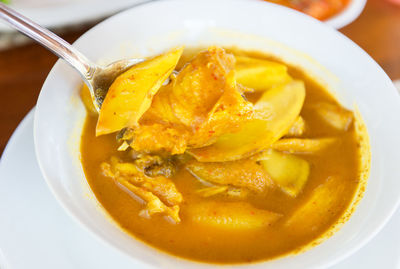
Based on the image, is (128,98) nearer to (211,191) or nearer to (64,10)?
(211,191)

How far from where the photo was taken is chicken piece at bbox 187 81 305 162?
175 cm

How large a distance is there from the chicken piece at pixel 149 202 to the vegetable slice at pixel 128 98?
0.16 m

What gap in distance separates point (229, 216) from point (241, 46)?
2.82 ft

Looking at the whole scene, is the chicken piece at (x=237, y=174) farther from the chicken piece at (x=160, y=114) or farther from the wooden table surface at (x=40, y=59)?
the wooden table surface at (x=40, y=59)

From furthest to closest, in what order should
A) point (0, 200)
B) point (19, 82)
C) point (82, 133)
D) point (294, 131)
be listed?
point (19, 82) < point (294, 131) < point (82, 133) < point (0, 200)

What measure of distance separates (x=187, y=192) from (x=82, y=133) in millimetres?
440

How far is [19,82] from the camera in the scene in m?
2.25

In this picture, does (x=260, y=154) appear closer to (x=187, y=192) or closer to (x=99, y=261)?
(x=187, y=192)

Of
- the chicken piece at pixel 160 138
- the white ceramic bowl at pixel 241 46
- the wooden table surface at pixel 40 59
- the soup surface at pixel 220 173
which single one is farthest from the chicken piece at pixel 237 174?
the wooden table surface at pixel 40 59

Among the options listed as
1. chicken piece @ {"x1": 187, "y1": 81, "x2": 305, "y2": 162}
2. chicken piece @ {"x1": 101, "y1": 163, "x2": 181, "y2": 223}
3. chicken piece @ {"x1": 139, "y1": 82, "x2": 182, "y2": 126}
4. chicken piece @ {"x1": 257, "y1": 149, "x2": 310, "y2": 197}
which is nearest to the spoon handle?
chicken piece @ {"x1": 139, "y1": 82, "x2": 182, "y2": 126}

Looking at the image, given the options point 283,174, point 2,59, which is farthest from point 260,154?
point 2,59

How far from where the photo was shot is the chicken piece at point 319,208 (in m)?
1.59

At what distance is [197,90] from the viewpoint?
5.59ft

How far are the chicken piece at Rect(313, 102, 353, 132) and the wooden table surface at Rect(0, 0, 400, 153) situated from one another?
0.71 metres
